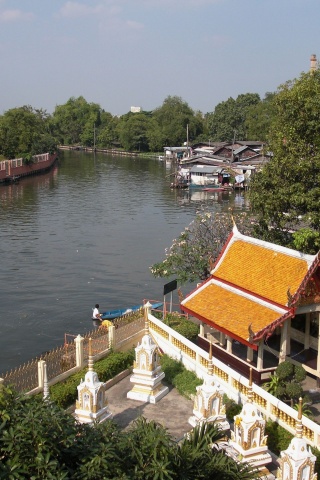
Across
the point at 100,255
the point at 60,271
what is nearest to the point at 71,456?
the point at 60,271

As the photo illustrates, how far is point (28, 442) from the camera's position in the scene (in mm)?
7562

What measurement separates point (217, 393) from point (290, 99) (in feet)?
33.2

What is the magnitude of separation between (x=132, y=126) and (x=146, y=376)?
369ft

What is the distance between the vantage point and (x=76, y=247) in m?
41.3

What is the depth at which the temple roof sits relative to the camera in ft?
51.3

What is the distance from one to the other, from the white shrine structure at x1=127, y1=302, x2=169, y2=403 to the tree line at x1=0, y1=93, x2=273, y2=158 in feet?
234

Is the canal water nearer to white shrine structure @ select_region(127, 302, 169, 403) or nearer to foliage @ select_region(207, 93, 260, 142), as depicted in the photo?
white shrine structure @ select_region(127, 302, 169, 403)

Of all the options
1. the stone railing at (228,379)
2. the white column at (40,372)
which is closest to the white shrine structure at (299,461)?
the stone railing at (228,379)

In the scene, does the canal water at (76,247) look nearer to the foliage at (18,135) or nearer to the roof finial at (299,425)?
the foliage at (18,135)

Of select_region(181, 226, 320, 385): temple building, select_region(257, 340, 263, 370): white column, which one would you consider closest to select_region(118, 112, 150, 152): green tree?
select_region(181, 226, 320, 385): temple building

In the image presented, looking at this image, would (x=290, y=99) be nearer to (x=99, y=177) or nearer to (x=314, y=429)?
(x=314, y=429)

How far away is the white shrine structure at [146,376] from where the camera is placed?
15.9 m

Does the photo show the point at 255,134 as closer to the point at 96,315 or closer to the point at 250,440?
the point at 96,315

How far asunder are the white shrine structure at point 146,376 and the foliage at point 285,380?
9.98ft
